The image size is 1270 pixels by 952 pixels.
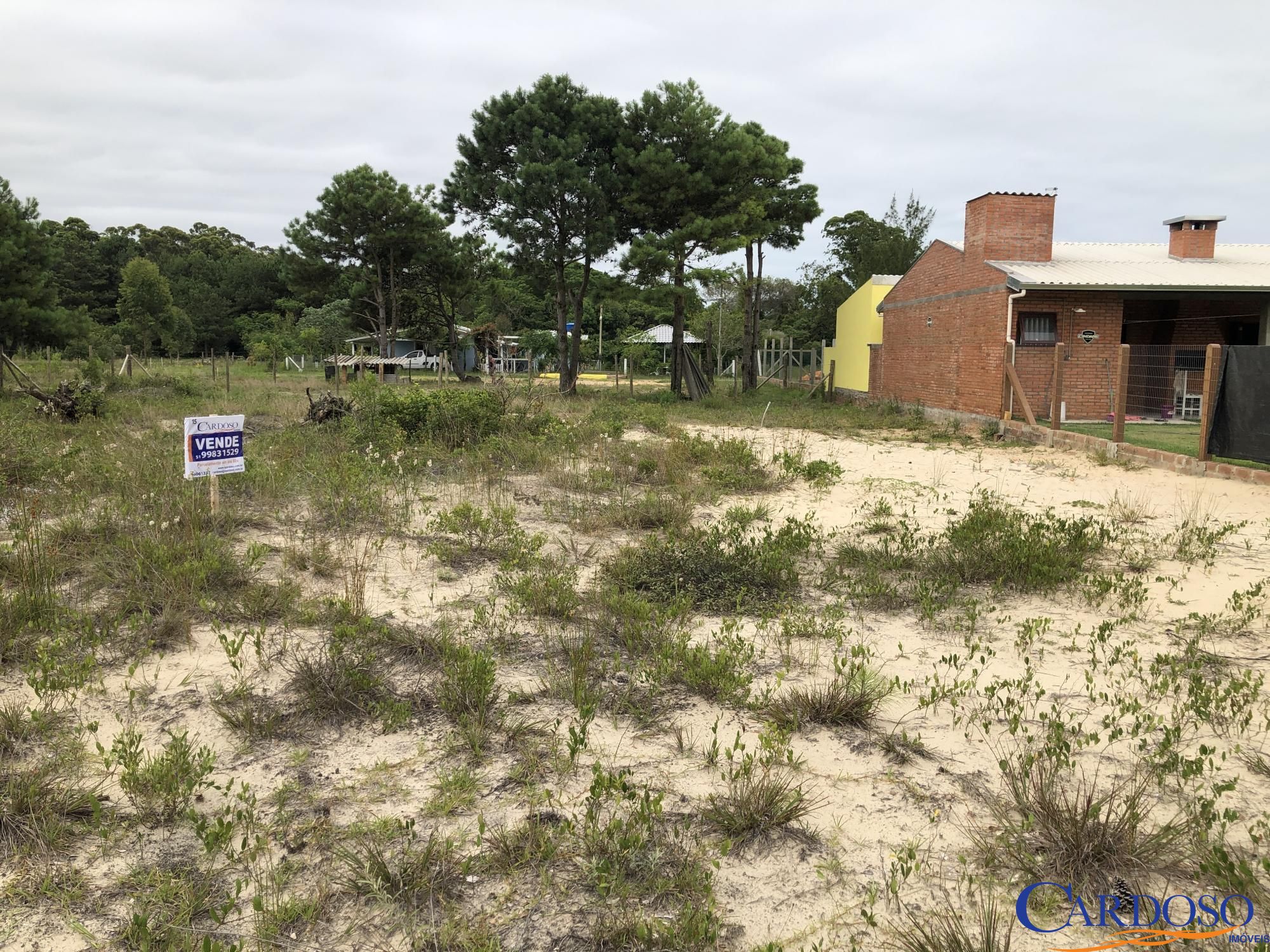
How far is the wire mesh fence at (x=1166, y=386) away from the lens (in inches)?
714

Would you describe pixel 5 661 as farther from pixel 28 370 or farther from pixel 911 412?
pixel 28 370

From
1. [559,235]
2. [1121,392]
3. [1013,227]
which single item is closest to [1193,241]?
[1013,227]

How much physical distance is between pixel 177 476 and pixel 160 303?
155ft

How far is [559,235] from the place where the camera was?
26438mm

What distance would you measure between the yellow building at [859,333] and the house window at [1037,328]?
25.9 feet

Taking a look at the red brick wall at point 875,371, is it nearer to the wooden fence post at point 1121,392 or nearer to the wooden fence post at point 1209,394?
the wooden fence post at point 1121,392

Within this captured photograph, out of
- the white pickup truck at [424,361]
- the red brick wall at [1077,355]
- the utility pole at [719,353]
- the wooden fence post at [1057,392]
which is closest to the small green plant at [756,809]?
the wooden fence post at [1057,392]

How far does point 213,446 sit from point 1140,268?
19802mm

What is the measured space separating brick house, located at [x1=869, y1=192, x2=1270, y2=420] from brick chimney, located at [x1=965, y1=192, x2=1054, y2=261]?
28 millimetres

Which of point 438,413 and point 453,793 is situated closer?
point 453,793

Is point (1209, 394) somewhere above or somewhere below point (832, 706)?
above

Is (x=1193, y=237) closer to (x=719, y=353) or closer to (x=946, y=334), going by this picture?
(x=946, y=334)

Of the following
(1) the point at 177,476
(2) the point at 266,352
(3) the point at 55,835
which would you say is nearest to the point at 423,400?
(1) the point at 177,476

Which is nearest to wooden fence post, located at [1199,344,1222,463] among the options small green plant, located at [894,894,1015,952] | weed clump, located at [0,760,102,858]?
small green plant, located at [894,894,1015,952]
